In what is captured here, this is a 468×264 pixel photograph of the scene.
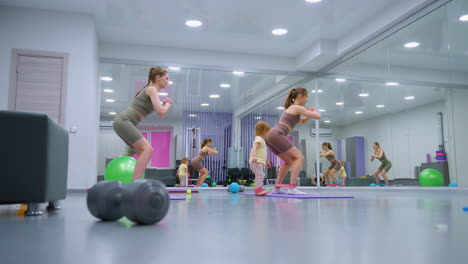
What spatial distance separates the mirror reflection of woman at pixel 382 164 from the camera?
821 centimetres

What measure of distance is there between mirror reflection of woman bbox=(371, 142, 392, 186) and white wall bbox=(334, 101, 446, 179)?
3.5 inches

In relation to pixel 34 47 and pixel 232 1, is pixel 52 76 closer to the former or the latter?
pixel 34 47

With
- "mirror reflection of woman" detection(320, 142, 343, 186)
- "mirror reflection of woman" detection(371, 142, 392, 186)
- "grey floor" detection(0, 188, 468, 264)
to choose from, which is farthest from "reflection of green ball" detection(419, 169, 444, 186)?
"grey floor" detection(0, 188, 468, 264)

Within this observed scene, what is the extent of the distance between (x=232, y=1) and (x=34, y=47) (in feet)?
13.0

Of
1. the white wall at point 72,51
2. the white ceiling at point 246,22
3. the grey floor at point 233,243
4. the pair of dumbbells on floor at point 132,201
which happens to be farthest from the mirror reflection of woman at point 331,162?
the pair of dumbbells on floor at point 132,201

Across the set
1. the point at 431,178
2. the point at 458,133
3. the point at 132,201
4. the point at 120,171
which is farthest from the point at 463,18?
the point at 132,201

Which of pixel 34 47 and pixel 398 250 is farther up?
pixel 34 47

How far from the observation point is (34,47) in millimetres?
7398

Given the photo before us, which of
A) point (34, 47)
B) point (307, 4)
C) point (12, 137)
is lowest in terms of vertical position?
point (12, 137)

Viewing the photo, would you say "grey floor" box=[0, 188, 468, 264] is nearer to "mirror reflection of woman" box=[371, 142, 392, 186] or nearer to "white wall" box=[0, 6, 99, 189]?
"white wall" box=[0, 6, 99, 189]

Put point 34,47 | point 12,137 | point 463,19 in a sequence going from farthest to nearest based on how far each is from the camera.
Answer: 1. point 34,47
2. point 463,19
3. point 12,137

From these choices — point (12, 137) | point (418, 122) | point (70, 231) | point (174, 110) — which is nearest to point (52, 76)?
point (174, 110)

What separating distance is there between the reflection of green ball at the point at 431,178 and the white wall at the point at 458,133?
20cm

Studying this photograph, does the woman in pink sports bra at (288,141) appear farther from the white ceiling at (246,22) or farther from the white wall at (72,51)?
the white wall at (72,51)
